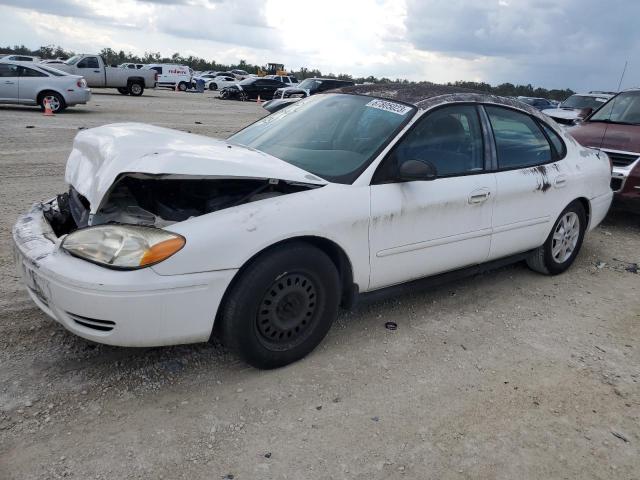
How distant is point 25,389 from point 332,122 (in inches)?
98.4

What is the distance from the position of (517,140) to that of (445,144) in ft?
2.85

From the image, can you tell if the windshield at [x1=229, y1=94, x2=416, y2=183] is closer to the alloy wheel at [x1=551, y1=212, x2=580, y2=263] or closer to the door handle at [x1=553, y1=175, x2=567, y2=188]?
the door handle at [x1=553, y1=175, x2=567, y2=188]

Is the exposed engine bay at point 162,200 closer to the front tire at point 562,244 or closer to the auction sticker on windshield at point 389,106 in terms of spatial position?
the auction sticker on windshield at point 389,106

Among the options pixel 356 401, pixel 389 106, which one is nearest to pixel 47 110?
pixel 389 106

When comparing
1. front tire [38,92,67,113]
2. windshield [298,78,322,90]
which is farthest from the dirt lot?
windshield [298,78,322,90]

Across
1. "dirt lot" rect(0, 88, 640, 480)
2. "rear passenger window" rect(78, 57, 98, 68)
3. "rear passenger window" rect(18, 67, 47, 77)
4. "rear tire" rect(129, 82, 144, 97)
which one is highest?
"rear passenger window" rect(78, 57, 98, 68)

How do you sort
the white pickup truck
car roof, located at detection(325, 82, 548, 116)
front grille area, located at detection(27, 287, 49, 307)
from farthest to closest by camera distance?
the white pickup truck, car roof, located at detection(325, 82, 548, 116), front grille area, located at detection(27, 287, 49, 307)

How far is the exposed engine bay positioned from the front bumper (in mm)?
356

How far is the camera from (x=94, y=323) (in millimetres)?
2598

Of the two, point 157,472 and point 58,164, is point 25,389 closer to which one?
point 157,472

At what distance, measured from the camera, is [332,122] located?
3.83 meters

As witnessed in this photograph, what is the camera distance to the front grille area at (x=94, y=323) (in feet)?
8.45

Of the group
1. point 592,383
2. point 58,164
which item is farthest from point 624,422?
point 58,164

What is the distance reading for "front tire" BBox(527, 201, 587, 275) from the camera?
4.73 m
